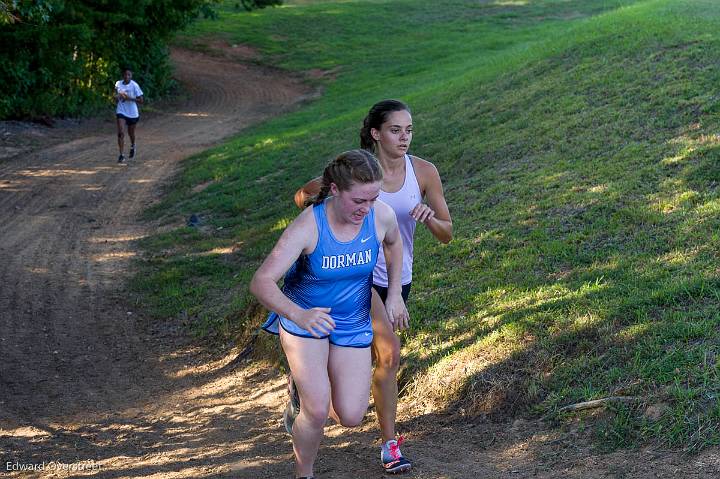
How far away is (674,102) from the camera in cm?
1067

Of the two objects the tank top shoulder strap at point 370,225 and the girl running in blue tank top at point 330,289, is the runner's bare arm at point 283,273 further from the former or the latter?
the tank top shoulder strap at point 370,225

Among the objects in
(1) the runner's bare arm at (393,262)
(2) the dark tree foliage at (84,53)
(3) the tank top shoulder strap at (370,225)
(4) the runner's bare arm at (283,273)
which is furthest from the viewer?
(2) the dark tree foliage at (84,53)

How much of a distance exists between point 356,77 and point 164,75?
5969mm

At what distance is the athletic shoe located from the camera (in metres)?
5.30

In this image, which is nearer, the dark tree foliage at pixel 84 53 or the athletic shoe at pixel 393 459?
the athletic shoe at pixel 393 459

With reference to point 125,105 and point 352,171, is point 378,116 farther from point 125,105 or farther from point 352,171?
point 125,105

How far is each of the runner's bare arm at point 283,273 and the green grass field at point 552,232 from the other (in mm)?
1905

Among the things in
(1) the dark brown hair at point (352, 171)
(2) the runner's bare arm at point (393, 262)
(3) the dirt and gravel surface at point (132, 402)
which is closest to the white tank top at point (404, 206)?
(2) the runner's bare arm at point (393, 262)

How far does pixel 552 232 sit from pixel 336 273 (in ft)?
13.2

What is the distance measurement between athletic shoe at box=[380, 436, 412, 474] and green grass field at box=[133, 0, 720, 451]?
883mm

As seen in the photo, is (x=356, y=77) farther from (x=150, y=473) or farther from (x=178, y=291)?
(x=150, y=473)

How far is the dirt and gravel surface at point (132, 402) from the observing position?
5434mm

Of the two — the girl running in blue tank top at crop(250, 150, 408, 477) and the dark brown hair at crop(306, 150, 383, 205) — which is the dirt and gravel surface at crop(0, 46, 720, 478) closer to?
the girl running in blue tank top at crop(250, 150, 408, 477)

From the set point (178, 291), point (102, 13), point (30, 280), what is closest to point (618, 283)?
point (178, 291)
